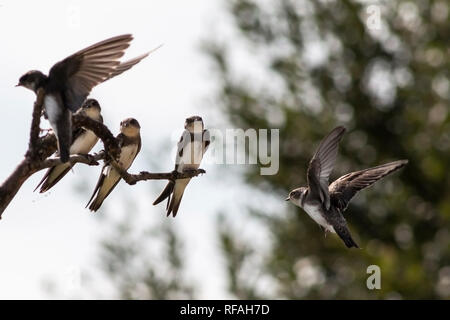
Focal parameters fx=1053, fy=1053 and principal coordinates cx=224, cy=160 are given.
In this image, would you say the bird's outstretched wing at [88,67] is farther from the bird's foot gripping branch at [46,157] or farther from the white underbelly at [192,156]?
the white underbelly at [192,156]

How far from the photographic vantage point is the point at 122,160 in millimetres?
5473

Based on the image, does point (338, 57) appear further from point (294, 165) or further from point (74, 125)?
point (74, 125)

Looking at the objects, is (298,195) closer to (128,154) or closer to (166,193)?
(166,193)

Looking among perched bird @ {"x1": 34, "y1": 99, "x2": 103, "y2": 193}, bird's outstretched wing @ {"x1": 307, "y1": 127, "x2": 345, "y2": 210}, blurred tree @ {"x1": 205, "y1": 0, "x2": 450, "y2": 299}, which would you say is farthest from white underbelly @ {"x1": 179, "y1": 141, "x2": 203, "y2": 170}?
blurred tree @ {"x1": 205, "y1": 0, "x2": 450, "y2": 299}

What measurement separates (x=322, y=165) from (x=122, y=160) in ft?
4.97

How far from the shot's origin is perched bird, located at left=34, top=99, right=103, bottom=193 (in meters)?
4.70

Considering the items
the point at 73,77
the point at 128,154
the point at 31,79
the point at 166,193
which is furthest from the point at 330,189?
the point at 31,79

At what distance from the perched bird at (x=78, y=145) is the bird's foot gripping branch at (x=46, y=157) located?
11 cm

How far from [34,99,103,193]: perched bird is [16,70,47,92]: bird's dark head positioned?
18 centimetres

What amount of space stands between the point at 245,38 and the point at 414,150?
3.99m

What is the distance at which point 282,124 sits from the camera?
2005cm

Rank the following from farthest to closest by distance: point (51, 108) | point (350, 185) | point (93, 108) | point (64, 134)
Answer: point (93, 108), point (350, 185), point (51, 108), point (64, 134)
